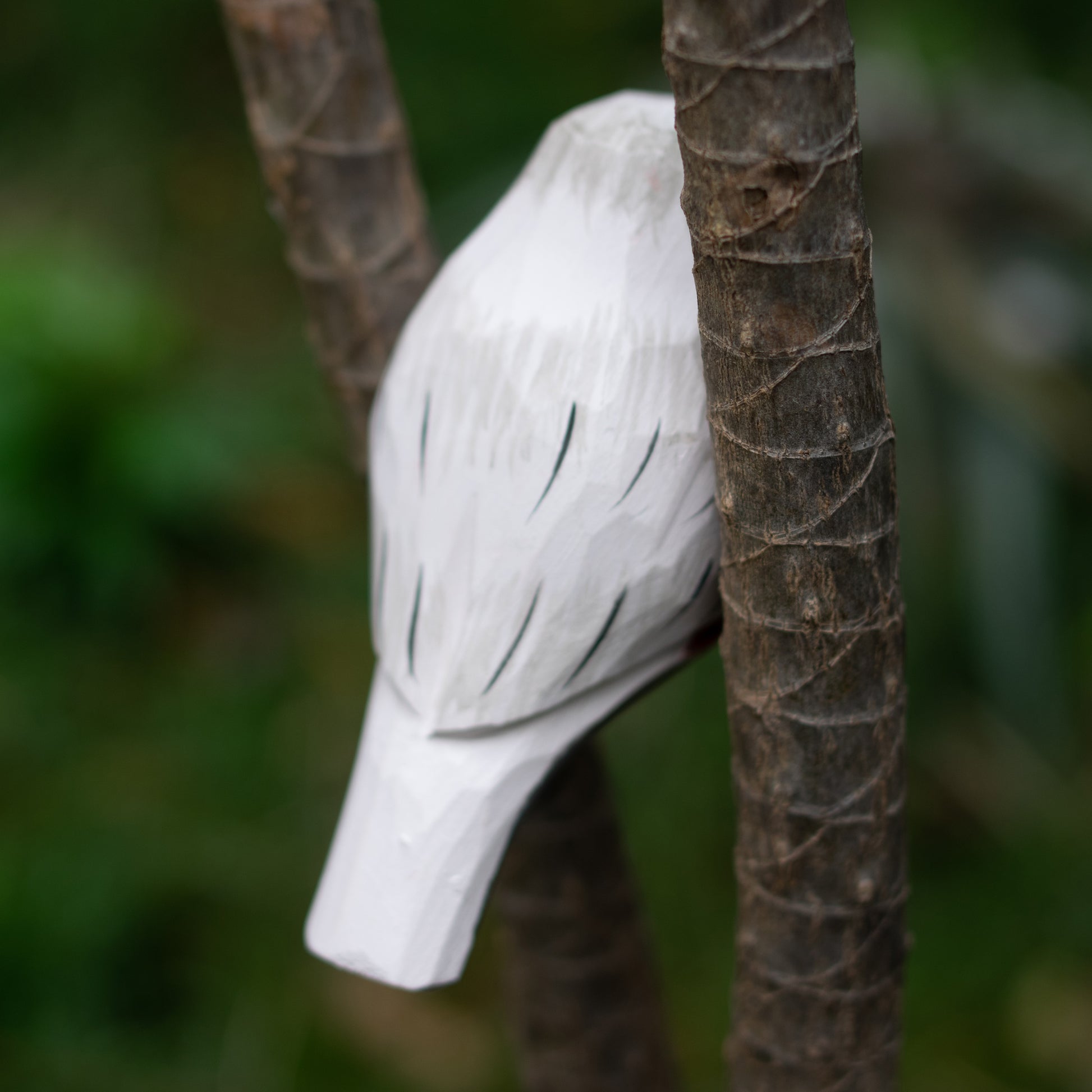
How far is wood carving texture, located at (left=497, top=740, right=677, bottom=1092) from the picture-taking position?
65 centimetres

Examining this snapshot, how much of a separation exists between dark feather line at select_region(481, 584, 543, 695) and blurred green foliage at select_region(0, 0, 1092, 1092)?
2.73ft

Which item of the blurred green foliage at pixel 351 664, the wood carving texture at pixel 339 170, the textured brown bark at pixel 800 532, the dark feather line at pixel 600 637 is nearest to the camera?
the textured brown bark at pixel 800 532

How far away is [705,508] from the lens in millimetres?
443

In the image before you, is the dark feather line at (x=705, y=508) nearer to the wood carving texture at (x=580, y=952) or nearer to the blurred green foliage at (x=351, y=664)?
the wood carving texture at (x=580, y=952)

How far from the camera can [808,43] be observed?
33 centimetres

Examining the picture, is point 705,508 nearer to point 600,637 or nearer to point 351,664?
point 600,637

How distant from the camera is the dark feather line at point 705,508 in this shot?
17.4 inches

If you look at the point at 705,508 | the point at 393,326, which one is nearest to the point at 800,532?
the point at 705,508

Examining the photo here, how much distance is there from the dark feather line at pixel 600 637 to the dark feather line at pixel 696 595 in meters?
0.03

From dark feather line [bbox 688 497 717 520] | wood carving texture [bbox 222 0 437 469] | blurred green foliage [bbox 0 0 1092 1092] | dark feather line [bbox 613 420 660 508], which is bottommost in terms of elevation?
blurred green foliage [bbox 0 0 1092 1092]

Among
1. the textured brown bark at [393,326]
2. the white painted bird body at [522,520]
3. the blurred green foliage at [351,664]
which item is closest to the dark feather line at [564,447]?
the white painted bird body at [522,520]

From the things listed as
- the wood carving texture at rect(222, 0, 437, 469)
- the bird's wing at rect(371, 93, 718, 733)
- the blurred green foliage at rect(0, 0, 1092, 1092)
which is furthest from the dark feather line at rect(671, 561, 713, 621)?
the blurred green foliage at rect(0, 0, 1092, 1092)

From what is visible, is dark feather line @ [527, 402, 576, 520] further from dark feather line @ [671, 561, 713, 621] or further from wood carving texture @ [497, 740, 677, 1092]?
wood carving texture @ [497, 740, 677, 1092]

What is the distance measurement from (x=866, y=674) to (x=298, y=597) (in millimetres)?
1269
